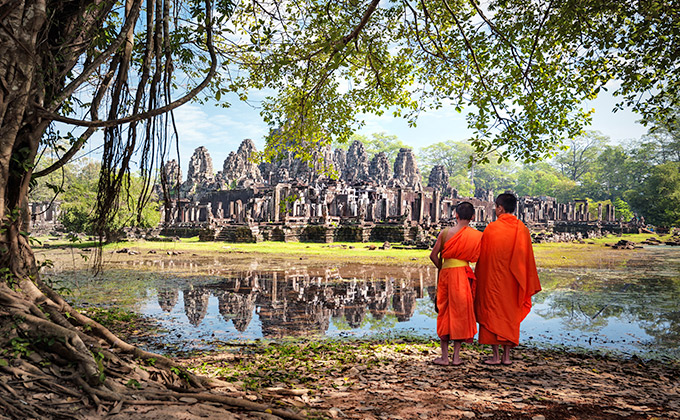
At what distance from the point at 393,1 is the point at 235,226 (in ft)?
66.6

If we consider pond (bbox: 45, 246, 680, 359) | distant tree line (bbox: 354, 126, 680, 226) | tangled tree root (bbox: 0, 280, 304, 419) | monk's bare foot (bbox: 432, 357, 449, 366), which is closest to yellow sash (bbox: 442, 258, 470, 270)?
monk's bare foot (bbox: 432, 357, 449, 366)

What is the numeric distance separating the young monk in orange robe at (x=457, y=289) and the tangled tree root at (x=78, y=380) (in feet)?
6.29

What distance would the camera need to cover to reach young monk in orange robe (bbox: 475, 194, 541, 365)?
3910mm

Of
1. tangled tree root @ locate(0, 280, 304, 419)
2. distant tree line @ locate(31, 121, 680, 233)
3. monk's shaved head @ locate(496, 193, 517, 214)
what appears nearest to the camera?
tangled tree root @ locate(0, 280, 304, 419)

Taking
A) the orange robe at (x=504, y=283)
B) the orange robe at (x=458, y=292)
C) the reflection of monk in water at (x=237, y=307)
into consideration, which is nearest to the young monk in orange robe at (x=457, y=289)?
the orange robe at (x=458, y=292)

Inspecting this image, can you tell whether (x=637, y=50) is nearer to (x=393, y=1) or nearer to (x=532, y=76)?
(x=532, y=76)

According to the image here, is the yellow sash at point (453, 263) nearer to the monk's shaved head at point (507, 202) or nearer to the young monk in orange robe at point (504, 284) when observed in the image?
the young monk in orange robe at point (504, 284)

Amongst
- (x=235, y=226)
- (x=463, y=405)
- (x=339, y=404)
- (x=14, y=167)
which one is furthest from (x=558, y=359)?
(x=235, y=226)

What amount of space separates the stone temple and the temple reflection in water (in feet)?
5.54

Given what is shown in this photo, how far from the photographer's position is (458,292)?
3926 millimetres

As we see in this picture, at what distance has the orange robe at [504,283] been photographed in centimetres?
391

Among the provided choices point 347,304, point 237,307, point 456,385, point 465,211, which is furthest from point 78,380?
point 347,304

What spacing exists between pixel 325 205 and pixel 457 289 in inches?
838

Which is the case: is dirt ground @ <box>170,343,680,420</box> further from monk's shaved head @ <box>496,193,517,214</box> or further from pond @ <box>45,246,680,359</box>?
monk's shaved head @ <box>496,193,517,214</box>
